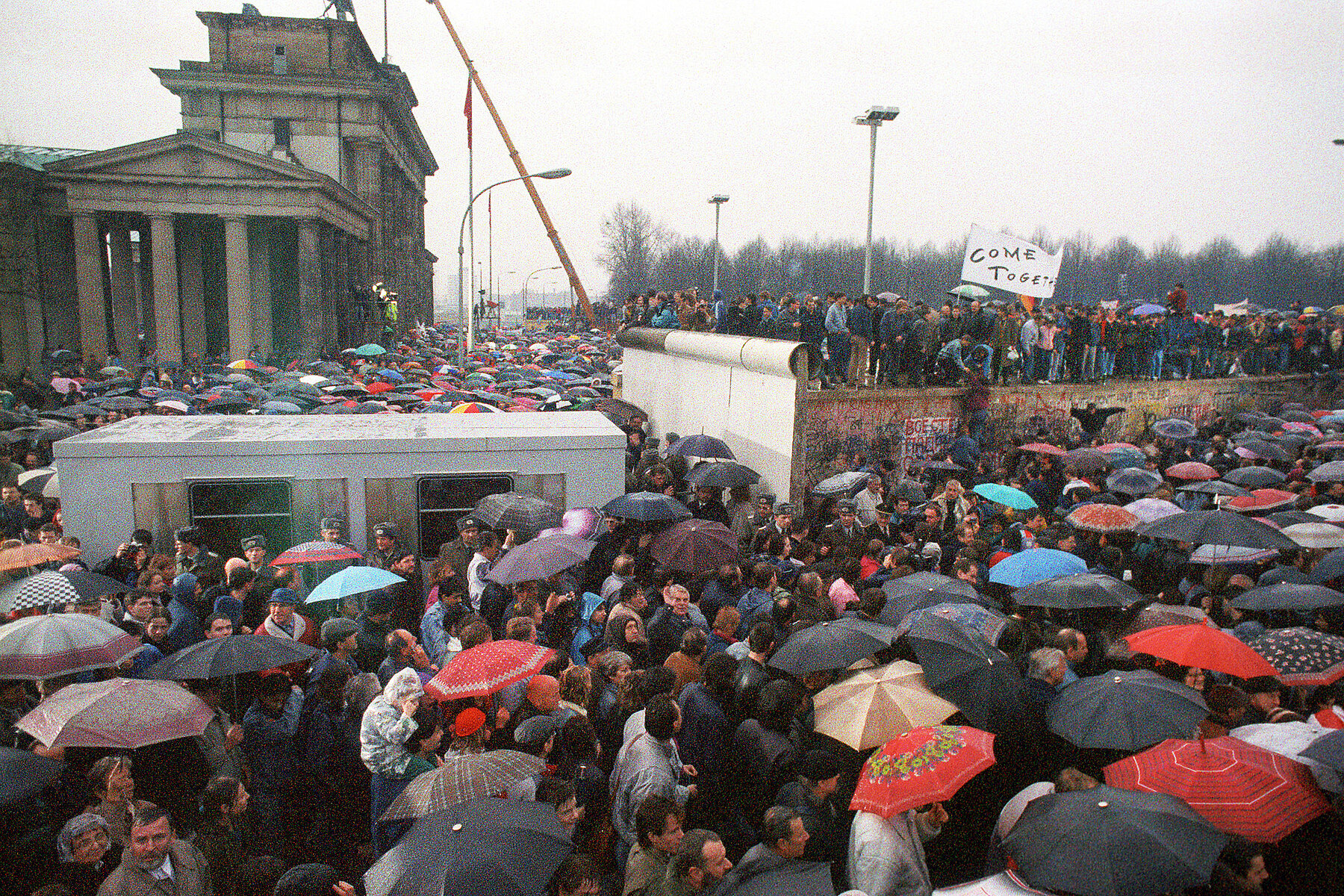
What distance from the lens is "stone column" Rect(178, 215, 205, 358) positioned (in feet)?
167

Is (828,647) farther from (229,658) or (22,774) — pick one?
(22,774)

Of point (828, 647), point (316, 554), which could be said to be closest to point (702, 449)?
point (316, 554)

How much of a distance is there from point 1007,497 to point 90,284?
44.2 metres

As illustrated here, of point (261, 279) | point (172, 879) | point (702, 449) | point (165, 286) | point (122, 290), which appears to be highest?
point (261, 279)

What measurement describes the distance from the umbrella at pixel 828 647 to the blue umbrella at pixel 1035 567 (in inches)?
98.1

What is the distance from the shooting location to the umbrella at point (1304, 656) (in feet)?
20.5

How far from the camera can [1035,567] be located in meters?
8.69

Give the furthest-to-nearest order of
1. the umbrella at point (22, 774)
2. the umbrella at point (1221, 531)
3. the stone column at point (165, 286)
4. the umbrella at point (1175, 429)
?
the stone column at point (165, 286) < the umbrella at point (1175, 429) < the umbrella at point (1221, 531) < the umbrella at point (22, 774)

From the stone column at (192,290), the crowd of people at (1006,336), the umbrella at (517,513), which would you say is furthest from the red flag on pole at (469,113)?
the umbrella at (517,513)

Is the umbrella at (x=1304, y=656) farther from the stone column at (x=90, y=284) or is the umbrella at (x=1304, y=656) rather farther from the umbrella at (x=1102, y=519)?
the stone column at (x=90, y=284)

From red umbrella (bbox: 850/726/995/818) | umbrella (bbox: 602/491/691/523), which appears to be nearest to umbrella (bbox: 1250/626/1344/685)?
red umbrella (bbox: 850/726/995/818)

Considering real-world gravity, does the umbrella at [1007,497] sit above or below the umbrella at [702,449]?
below

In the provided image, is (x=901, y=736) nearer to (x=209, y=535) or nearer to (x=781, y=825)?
(x=781, y=825)

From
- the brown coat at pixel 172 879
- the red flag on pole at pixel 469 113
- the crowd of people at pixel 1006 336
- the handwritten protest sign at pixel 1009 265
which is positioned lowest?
the brown coat at pixel 172 879
